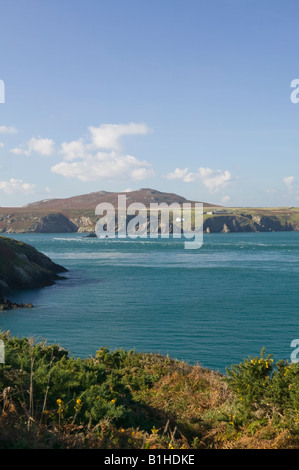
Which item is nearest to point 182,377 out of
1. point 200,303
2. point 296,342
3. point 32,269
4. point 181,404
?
point 181,404

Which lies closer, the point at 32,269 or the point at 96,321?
the point at 96,321

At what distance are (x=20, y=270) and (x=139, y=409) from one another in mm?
53262

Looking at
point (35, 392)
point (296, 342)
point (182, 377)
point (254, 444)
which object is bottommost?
point (296, 342)

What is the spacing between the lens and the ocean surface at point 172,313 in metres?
32.1

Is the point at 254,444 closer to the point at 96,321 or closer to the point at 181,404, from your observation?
the point at 181,404

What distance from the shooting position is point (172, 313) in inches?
1741

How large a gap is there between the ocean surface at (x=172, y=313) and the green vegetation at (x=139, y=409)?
966 cm

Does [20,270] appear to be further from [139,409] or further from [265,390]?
[265,390]

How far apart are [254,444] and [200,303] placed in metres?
40.3

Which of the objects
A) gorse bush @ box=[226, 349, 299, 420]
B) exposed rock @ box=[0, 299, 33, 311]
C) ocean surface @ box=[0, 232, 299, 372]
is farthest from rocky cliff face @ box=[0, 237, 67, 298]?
gorse bush @ box=[226, 349, 299, 420]

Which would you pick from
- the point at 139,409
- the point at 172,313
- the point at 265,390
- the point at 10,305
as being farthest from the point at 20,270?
the point at 265,390

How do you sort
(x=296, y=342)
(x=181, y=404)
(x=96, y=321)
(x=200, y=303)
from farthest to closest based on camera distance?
(x=200, y=303)
(x=96, y=321)
(x=296, y=342)
(x=181, y=404)

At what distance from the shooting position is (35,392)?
10.1m
